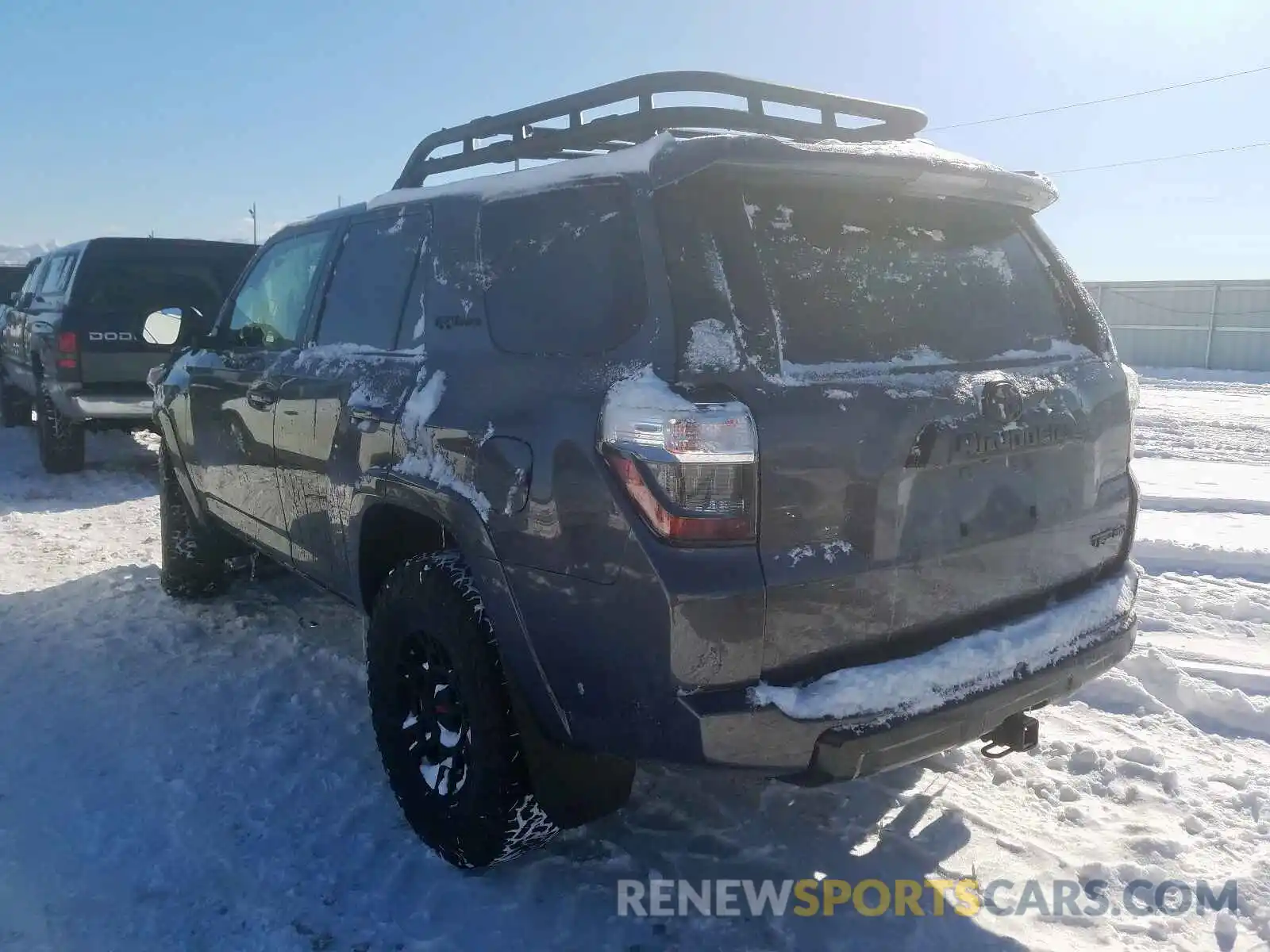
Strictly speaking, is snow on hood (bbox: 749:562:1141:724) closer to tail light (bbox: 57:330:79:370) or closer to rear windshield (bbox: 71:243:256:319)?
rear windshield (bbox: 71:243:256:319)

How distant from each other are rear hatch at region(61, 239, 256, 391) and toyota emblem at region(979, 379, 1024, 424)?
7.17m

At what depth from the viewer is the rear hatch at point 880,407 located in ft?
6.83

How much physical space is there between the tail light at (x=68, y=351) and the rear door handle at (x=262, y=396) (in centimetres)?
499

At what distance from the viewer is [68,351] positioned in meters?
7.81

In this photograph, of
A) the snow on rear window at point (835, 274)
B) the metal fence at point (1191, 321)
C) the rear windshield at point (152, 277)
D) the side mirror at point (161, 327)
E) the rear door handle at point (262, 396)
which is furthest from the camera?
the metal fence at point (1191, 321)

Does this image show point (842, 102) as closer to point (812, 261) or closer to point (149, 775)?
point (812, 261)

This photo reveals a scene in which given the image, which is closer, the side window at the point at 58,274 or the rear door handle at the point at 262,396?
the rear door handle at the point at 262,396

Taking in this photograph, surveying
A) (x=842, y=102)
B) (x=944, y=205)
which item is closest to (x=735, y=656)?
(x=944, y=205)

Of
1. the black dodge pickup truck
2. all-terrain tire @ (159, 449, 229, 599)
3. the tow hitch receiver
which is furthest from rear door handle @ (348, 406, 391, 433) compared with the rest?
the black dodge pickup truck

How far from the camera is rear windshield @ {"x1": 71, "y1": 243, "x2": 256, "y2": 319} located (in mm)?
7883

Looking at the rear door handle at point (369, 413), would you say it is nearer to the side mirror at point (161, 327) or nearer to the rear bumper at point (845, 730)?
the rear bumper at point (845, 730)

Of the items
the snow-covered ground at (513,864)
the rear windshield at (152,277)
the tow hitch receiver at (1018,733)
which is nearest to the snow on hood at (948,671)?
the tow hitch receiver at (1018,733)

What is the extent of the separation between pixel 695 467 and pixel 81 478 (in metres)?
7.97

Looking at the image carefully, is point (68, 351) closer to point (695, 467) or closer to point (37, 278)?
point (37, 278)
